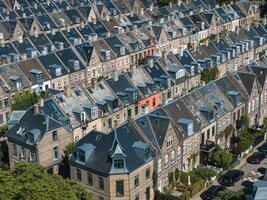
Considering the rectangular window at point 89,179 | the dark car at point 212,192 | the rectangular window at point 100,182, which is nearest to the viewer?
the rectangular window at point 100,182

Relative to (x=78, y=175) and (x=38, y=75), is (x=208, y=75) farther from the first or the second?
(x=78, y=175)

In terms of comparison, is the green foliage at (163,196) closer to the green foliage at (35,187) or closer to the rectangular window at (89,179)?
the rectangular window at (89,179)

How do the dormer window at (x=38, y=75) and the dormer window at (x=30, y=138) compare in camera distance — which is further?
the dormer window at (x=38, y=75)

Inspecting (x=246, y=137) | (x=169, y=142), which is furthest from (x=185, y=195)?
(x=246, y=137)

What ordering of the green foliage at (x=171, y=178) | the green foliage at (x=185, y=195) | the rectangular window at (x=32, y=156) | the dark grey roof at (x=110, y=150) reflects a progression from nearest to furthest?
the dark grey roof at (x=110, y=150)
the green foliage at (x=185, y=195)
the green foliage at (x=171, y=178)
the rectangular window at (x=32, y=156)

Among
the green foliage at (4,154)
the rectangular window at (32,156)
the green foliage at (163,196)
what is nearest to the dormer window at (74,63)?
the green foliage at (4,154)

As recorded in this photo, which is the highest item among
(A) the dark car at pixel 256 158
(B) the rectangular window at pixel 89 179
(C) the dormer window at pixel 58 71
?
(C) the dormer window at pixel 58 71

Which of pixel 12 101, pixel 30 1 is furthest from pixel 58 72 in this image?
pixel 30 1
